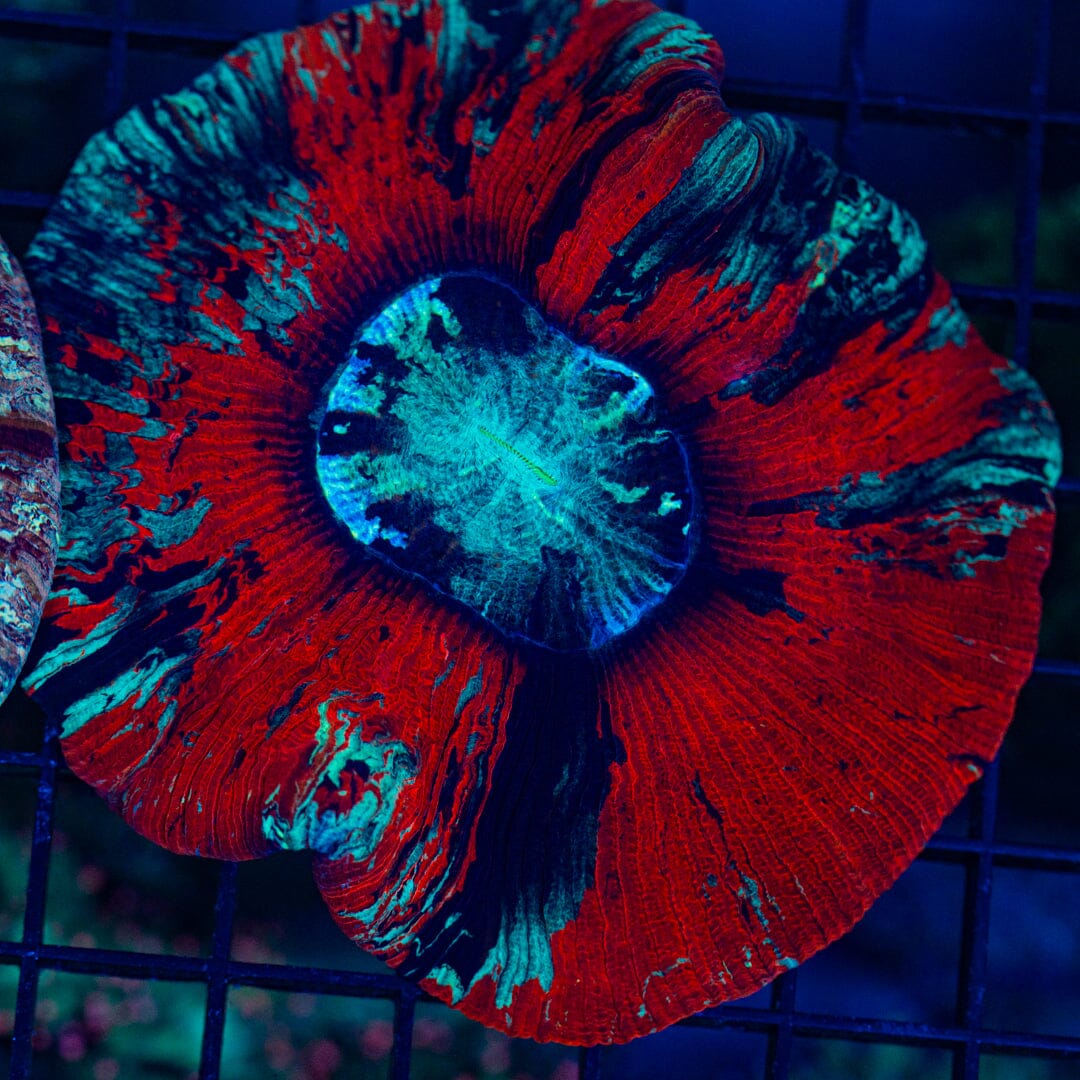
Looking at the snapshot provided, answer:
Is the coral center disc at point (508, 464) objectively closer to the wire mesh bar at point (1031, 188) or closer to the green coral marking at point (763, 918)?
the green coral marking at point (763, 918)

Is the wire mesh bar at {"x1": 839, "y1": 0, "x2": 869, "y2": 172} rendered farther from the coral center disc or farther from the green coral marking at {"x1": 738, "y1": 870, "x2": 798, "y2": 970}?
the green coral marking at {"x1": 738, "y1": 870, "x2": 798, "y2": 970}

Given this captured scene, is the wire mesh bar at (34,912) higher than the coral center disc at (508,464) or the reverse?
the reverse

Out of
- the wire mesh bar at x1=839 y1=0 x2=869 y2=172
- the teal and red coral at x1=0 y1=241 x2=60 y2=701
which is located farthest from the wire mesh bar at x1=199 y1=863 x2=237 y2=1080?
the wire mesh bar at x1=839 y1=0 x2=869 y2=172

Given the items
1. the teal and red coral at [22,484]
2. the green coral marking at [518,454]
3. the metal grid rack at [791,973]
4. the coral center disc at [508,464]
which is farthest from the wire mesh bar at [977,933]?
the teal and red coral at [22,484]

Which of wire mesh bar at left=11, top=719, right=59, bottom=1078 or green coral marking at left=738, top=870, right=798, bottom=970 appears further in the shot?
wire mesh bar at left=11, top=719, right=59, bottom=1078

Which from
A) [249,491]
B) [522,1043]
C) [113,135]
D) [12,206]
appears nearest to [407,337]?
[249,491]

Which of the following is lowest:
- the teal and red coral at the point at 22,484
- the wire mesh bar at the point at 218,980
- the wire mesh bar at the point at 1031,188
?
the wire mesh bar at the point at 218,980

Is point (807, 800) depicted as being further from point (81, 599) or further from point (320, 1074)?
point (320, 1074)
